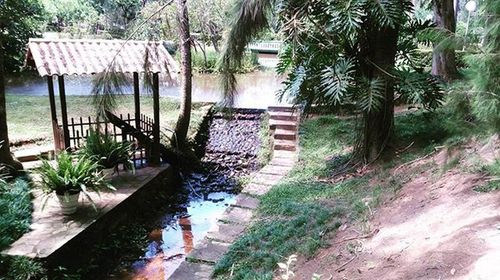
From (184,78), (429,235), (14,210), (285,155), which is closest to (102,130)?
(184,78)

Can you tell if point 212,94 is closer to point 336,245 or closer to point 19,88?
point 19,88

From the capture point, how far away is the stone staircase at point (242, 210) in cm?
358

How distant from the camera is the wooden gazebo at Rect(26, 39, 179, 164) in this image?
16.3 feet

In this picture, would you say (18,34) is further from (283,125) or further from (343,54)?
(343,54)

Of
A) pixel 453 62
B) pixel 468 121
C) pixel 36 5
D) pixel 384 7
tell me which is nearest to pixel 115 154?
pixel 384 7

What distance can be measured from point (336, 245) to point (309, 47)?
2.21m

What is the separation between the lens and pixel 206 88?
12.9m

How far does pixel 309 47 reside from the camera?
4.25 meters

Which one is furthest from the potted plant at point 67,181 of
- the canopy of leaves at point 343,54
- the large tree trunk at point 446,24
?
the large tree trunk at point 446,24

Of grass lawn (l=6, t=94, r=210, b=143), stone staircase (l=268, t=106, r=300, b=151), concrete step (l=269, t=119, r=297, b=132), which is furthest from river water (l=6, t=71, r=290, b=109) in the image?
concrete step (l=269, t=119, r=297, b=132)

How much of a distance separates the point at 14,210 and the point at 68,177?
1.98ft

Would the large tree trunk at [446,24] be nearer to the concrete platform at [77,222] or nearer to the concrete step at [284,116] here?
the concrete step at [284,116]

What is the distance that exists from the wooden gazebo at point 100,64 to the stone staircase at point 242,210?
1.87 m

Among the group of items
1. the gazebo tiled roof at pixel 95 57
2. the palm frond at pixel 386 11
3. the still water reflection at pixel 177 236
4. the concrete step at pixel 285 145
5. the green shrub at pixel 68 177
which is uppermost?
the palm frond at pixel 386 11
